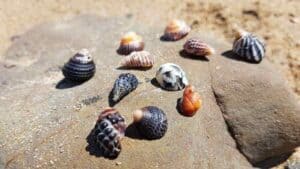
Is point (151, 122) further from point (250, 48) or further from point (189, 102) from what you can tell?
point (250, 48)

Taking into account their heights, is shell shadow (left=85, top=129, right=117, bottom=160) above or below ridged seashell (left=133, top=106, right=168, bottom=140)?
below

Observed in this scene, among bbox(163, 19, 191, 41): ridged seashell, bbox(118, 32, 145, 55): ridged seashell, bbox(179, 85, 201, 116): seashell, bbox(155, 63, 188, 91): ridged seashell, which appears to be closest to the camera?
bbox(179, 85, 201, 116): seashell

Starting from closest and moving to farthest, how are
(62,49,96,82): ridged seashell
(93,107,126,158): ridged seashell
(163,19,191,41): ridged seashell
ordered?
1. (93,107,126,158): ridged seashell
2. (62,49,96,82): ridged seashell
3. (163,19,191,41): ridged seashell

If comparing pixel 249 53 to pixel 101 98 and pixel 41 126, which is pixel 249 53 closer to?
pixel 101 98

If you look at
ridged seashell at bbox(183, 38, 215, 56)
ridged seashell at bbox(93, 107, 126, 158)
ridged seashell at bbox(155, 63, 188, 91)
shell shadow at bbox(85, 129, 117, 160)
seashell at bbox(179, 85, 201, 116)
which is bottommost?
shell shadow at bbox(85, 129, 117, 160)

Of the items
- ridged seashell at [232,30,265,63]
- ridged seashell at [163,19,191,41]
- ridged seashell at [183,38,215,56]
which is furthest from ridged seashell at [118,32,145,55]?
ridged seashell at [232,30,265,63]

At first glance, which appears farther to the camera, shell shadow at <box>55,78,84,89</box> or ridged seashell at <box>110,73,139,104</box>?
shell shadow at <box>55,78,84,89</box>

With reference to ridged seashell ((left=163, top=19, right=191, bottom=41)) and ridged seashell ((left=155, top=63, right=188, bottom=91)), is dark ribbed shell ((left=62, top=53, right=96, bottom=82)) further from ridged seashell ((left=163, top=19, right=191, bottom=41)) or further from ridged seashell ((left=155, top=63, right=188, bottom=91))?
ridged seashell ((left=163, top=19, right=191, bottom=41))
